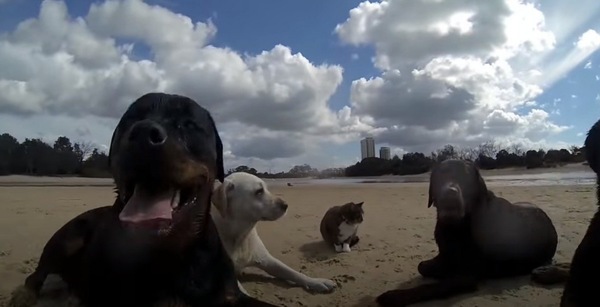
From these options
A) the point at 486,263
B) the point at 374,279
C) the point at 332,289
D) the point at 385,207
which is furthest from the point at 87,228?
the point at 385,207

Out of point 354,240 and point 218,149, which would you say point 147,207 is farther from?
point 354,240

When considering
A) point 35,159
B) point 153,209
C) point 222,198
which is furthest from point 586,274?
point 35,159

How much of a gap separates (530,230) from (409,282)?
1323 mm

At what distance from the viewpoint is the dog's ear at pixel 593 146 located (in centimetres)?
339

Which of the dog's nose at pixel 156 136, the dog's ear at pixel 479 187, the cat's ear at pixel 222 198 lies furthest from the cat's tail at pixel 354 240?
the dog's nose at pixel 156 136

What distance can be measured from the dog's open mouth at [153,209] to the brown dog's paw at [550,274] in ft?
10.9

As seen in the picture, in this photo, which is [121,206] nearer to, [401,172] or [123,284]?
[123,284]

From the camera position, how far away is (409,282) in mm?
4367

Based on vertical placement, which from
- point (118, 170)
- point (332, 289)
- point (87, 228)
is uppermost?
point (118, 170)

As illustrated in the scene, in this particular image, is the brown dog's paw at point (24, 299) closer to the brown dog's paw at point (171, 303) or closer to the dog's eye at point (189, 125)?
the brown dog's paw at point (171, 303)

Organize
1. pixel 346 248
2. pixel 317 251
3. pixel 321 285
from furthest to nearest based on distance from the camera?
1. pixel 317 251
2. pixel 346 248
3. pixel 321 285

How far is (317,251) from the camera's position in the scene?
627cm

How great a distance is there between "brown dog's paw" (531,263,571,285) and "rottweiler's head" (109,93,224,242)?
10.3ft

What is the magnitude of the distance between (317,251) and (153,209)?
3.97m
